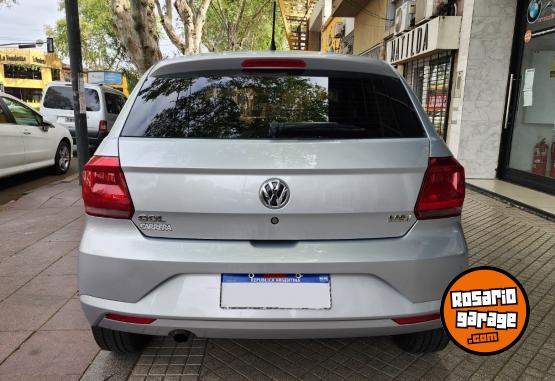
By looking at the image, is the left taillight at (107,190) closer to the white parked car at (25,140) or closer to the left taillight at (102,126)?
the white parked car at (25,140)

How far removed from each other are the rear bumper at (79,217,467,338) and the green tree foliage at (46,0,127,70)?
50405mm

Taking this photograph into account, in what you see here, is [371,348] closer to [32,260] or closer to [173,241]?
[173,241]

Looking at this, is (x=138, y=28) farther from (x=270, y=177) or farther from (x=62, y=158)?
(x=270, y=177)

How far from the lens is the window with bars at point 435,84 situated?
10386mm

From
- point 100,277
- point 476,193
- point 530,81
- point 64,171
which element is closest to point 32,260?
point 100,277

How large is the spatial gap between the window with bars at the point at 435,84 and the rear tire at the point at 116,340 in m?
8.75

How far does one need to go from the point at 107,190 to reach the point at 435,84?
10519mm

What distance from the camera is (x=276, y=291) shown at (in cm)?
207

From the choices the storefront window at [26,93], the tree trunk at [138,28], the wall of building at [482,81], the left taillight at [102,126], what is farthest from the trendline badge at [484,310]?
Result: the storefront window at [26,93]

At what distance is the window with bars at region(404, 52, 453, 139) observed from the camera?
10.4 meters

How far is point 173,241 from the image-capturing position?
6.93 feet

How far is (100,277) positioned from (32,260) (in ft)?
8.84

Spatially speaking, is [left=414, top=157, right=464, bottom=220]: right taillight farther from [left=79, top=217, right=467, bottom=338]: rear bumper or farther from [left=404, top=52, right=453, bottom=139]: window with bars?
[left=404, top=52, right=453, bottom=139]: window with bars

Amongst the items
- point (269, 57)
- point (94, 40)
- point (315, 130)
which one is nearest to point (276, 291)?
point (315, 130)
